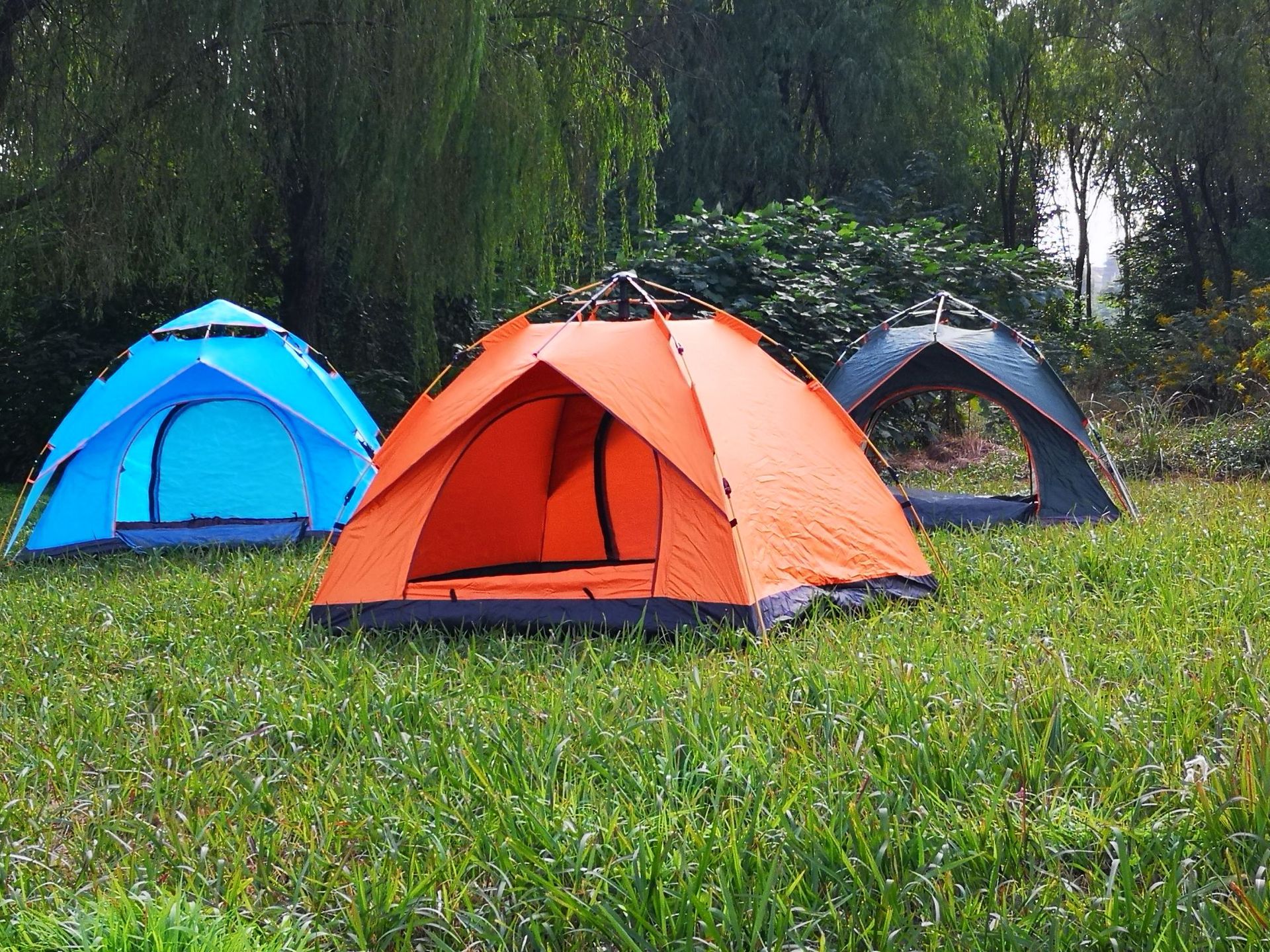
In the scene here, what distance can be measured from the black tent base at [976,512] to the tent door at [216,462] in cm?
407

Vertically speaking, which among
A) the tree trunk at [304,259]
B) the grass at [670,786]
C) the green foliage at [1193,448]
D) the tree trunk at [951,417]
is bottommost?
the grass at [670,786]

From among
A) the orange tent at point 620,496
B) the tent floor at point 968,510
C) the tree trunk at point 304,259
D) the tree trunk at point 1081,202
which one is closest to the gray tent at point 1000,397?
the tent floor at point 968,510

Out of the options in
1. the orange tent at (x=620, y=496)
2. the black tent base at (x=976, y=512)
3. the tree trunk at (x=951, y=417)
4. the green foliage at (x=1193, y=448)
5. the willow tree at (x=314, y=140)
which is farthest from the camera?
the tree trunk at (x=951, y=417)

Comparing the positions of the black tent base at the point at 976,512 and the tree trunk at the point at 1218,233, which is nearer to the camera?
the black tent base at the point at 976,512

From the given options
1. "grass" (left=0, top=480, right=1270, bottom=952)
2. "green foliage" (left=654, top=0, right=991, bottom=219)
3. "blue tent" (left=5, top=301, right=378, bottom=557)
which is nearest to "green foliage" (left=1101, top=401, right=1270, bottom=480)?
"grass" (left=0, top=480, right=1270, bottom=952)

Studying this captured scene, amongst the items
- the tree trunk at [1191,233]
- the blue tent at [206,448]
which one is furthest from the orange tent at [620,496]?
the tree trunk at [1191,233]

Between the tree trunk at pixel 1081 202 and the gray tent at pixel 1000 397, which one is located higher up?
the tree trunk at pixel 1081 202

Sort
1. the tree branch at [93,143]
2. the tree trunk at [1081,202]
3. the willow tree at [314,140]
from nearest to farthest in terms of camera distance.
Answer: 1. the willow tree at [314,140]
2. the tree branch at [93,143]
3. the tree trunk at [1081,202]

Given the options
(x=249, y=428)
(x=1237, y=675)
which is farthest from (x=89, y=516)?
(x=1237, y=675)

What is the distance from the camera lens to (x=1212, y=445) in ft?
33.2

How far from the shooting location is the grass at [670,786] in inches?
90.5

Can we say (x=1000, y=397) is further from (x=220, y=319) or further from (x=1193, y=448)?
(x=220, y=319)

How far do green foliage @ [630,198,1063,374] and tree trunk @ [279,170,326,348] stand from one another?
295 cm

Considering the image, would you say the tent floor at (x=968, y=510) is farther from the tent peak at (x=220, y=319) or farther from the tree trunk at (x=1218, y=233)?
the tree trunk at (x=1218, y=233)
